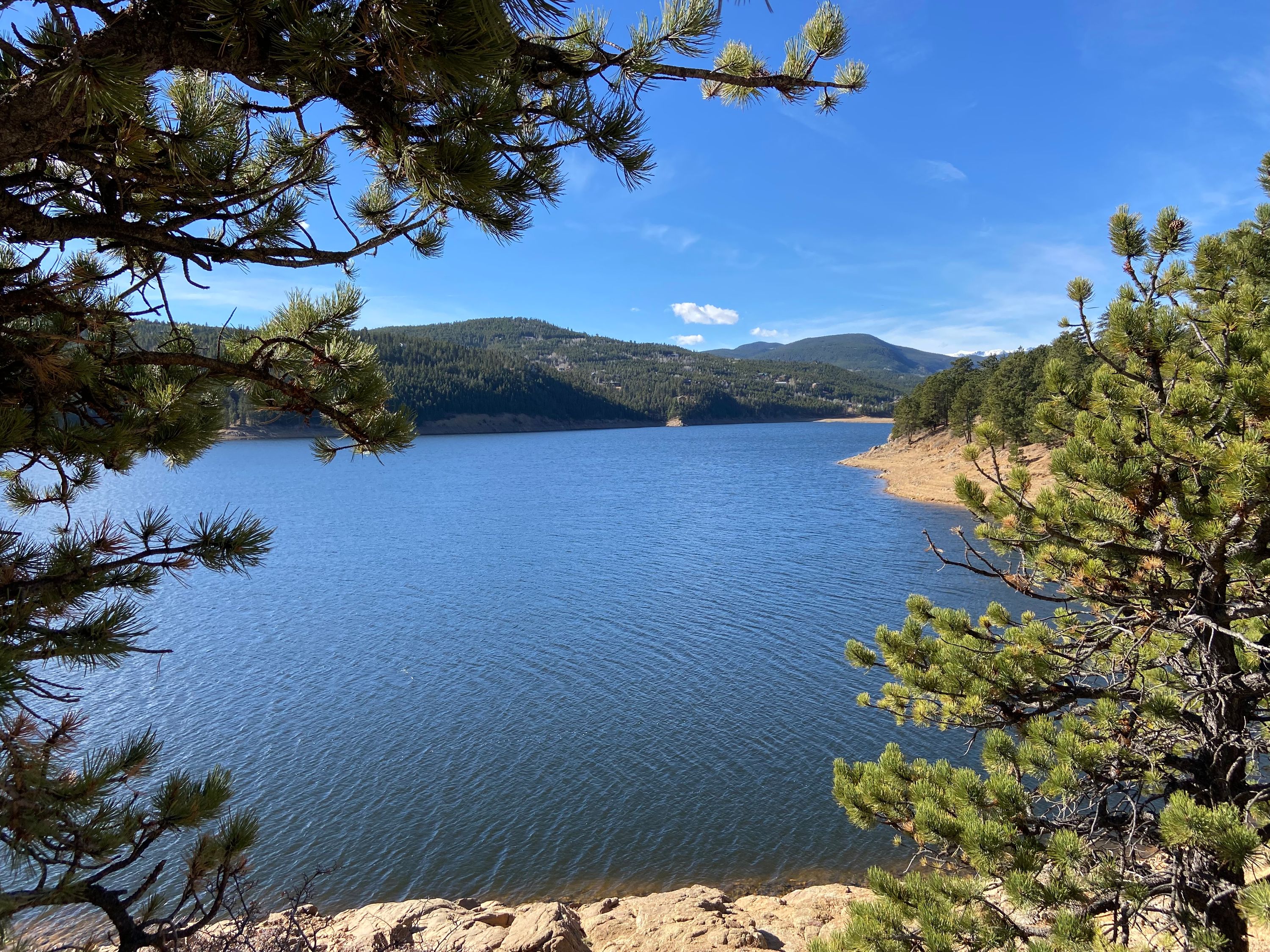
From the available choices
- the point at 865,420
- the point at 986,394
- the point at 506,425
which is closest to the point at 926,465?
the point at 986,394

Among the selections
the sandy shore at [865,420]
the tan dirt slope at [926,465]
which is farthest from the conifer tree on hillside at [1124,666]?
the sandy shore at [865,420]

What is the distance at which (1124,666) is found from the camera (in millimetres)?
4594

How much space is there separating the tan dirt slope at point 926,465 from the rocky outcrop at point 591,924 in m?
23.3

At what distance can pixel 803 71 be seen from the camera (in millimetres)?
3232

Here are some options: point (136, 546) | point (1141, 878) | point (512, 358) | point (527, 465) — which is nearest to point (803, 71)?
point (136, 546)

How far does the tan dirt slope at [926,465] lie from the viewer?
132ft

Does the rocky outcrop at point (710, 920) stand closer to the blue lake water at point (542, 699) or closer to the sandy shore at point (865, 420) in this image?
the blue lake water at point (542, 699)

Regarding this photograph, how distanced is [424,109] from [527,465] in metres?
74.0

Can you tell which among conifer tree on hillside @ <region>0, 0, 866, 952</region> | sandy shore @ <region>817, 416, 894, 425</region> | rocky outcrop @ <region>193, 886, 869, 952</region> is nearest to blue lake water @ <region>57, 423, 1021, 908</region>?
rocky outcrop @ <region>193, 886, 869, 952</region>

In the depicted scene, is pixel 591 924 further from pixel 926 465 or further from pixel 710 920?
pixel 926 465

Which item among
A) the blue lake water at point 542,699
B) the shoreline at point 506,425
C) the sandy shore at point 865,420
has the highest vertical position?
the sandy shore at point 865,420

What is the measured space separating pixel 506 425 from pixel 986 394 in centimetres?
11906

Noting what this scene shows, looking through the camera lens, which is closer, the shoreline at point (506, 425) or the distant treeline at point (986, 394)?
the distant treeline at point (986, 394)

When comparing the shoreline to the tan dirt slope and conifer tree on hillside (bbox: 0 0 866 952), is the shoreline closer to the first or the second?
the tan dirt slope
